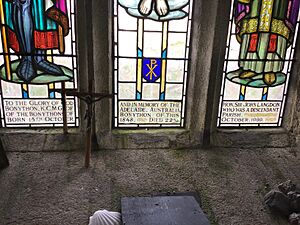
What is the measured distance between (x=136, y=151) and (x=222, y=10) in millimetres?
1532

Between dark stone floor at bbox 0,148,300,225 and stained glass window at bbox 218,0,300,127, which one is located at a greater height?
stained glass window at bbox 218,0,300,127

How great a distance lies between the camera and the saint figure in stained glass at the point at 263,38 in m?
3.21

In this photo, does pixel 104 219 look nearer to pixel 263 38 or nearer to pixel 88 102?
pixel 88 102

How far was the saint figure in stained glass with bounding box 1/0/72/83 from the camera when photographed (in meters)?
2.99

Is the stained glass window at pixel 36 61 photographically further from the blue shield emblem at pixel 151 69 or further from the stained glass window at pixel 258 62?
the stained glass window at pixel 258 62

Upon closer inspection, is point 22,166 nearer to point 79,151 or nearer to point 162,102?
point 79,151

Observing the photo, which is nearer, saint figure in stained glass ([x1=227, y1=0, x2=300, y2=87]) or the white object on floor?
the white object on floor

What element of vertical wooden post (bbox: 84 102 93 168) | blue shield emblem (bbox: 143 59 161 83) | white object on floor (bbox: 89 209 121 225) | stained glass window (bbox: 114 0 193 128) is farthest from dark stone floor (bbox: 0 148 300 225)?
blue shield emblem (bbox: 143 59 161 83)

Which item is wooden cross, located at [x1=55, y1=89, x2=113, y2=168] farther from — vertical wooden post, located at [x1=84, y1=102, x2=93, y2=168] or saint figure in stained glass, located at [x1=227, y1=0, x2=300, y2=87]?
saint figure in stained glass, located at [x1=227, y1=0, x2=300, y2=87]

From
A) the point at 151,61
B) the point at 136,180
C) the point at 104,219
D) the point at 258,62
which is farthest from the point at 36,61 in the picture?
the point at 258,62

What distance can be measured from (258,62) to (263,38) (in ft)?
0.79

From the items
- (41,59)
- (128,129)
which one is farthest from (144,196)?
(41,59)

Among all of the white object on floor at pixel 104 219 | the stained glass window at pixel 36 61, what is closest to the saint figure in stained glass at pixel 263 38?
the stained glass window at pixel 36 61

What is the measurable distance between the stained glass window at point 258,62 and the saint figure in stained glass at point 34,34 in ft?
5.22
